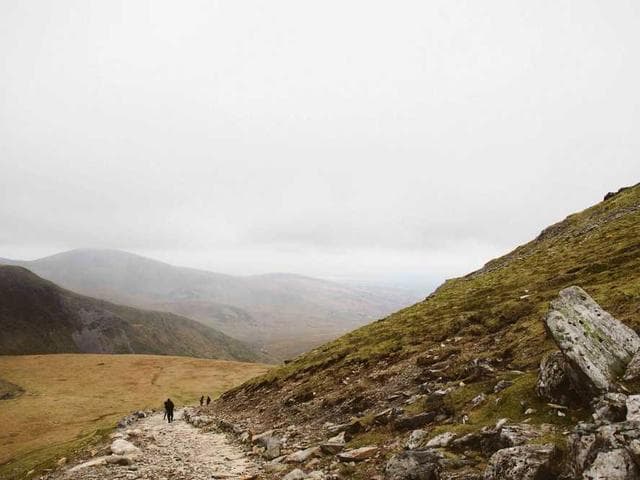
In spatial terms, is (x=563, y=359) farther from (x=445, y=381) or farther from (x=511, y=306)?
(x=511, y=306)

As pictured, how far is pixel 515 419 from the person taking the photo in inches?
680

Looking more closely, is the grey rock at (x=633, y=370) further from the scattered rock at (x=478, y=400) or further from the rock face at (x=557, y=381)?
the scattered rock at (x=478, y=400)

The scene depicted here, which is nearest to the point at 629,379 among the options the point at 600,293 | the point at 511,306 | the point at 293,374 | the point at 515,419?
the point at 515,419

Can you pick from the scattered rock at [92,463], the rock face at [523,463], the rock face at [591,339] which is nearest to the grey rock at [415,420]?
the rock face at [591,339]

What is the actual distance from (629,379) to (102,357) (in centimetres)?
20396

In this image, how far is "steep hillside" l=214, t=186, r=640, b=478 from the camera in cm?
1998

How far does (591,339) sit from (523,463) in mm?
7677

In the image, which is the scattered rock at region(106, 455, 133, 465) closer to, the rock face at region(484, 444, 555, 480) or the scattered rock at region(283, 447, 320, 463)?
the scattered rock at region(283, 447, 320, 463)

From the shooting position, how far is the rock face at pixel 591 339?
16.0m

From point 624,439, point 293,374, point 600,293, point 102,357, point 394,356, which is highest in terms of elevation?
point 600,293

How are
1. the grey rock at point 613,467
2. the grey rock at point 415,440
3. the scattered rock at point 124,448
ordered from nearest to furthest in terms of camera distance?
the grey rock at point 613,467 < the grey rock at point 415,440 < the scattered rock at point 124,448

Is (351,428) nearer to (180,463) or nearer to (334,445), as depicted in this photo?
(334,445)

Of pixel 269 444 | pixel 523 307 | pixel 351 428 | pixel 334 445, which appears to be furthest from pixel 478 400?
pixel 523 307

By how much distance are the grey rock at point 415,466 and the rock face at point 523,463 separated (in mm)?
2482
